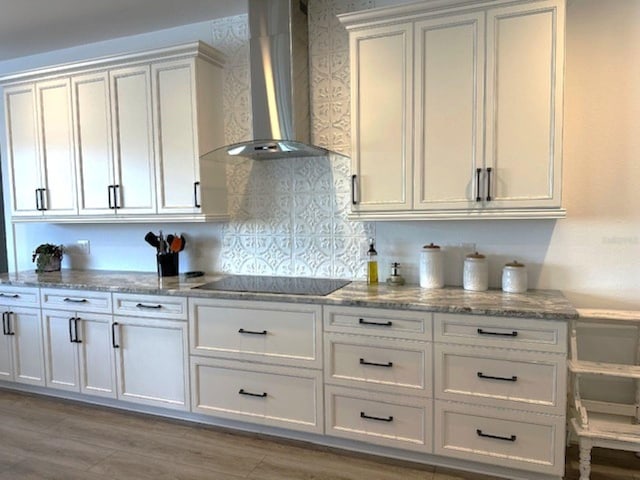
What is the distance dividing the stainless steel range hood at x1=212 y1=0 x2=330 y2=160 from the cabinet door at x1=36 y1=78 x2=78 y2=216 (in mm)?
1420

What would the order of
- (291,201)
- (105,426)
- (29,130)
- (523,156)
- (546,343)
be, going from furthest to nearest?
(29,130)
(291,201)
(105,426)
(523,156)
(546,343)

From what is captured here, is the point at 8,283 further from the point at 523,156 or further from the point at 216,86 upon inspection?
the point at 523,156

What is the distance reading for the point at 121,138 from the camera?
3117mm

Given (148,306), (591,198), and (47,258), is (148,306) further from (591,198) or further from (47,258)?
(591,198)

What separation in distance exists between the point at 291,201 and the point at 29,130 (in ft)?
7.06

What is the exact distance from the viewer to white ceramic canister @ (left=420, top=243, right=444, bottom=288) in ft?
8.48

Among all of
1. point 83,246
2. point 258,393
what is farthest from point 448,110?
point 83,246

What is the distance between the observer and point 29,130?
339 centimetres

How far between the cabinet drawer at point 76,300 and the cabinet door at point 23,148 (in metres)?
0.76

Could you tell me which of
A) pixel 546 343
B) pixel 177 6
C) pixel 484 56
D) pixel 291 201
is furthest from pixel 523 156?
pixel 177 6

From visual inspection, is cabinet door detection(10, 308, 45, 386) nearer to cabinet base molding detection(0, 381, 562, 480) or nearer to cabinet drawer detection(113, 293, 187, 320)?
cabinet base molding detection(0, 381, 562, 480)

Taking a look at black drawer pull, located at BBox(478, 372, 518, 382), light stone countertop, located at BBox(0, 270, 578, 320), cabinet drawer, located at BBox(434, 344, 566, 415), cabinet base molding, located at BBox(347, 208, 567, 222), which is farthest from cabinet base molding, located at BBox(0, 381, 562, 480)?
cabinet base molding, located at BBox(347, 208, 567, 222)

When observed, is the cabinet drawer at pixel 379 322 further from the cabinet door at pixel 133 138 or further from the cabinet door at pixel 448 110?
the cabinet door at pixel 133 138

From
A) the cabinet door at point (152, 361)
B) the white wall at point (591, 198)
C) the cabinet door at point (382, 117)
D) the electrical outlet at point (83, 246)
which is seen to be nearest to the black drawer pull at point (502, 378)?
the white wall at point (591, 198)
